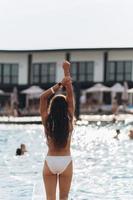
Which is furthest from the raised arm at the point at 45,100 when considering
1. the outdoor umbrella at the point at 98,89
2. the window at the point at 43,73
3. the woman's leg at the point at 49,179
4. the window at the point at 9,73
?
the window at the point at 9,73

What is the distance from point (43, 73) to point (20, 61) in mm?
2980

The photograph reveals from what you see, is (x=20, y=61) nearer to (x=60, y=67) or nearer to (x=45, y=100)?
(x=60, y=67)

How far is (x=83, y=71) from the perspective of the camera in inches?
2670

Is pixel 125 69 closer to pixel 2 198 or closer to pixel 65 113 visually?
pixel 2 198

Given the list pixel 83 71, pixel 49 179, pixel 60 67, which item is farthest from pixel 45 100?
pixel 60 67

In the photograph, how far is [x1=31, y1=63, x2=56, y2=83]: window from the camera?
68.9m

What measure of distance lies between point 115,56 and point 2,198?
55.9m

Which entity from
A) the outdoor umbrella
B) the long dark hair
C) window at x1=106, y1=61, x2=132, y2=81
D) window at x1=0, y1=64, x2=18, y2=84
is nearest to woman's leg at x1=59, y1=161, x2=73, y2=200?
the long dark hair

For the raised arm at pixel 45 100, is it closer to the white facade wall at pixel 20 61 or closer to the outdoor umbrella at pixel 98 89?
the outdoor umbrella at pixel 98 89

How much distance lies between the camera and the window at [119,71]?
6631cm

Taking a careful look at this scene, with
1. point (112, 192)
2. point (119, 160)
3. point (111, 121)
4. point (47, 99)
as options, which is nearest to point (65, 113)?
point (47, 99)

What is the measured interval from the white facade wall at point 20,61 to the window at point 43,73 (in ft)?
3.01

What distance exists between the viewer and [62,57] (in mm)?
69188

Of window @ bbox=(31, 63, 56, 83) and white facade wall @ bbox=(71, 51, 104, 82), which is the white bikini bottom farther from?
window @ bbox=(31, 63, 56, 83)
